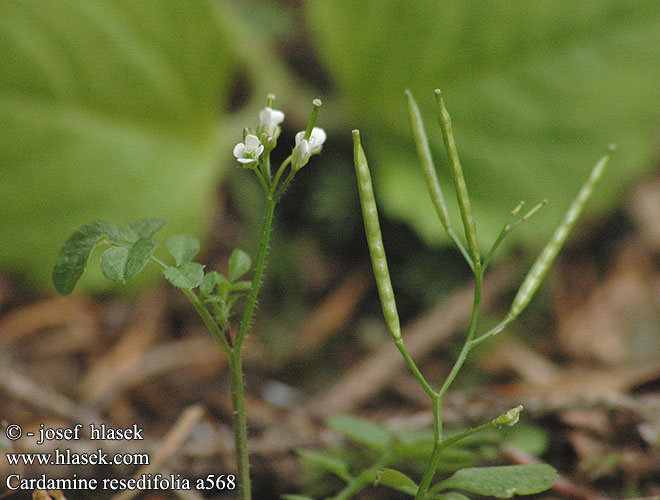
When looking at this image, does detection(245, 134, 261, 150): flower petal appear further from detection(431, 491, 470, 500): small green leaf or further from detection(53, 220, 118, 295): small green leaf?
detection(431, 491, 470, 500): small green leaf

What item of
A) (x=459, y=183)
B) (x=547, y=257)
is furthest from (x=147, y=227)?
(x=547, y=257)

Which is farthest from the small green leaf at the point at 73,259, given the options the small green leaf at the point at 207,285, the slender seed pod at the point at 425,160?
the slender seed pod at the point at 425,160

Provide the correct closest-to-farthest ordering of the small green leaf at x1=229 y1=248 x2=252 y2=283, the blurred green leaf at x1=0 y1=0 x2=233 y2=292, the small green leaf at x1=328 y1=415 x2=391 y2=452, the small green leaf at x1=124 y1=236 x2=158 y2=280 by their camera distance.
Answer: the small green leaf at x1=124 y1=236 x2=158 y2=280 < the small green leaf at x1=229 y1=248 x2=252 y2=283 < the small green leaf at x1=328 y1=415 x2=391 y2=452 < the blurred green leaf at x1=0 y1=0 x2=233 y2=292

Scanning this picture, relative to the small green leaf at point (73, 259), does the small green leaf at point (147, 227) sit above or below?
above

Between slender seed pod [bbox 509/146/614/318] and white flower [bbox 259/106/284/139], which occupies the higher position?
white flower [bbox 259/106/284/139]

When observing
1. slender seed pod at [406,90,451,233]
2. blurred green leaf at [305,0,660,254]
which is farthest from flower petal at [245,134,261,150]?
blurred green leaf at [305,0,660,254]

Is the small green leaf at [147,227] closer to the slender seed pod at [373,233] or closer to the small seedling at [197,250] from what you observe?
the small seedling at [197,250]

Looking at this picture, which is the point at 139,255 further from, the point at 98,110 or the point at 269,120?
the point at 98,110

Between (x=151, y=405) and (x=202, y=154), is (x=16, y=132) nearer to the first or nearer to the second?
(x=202, y=154)
